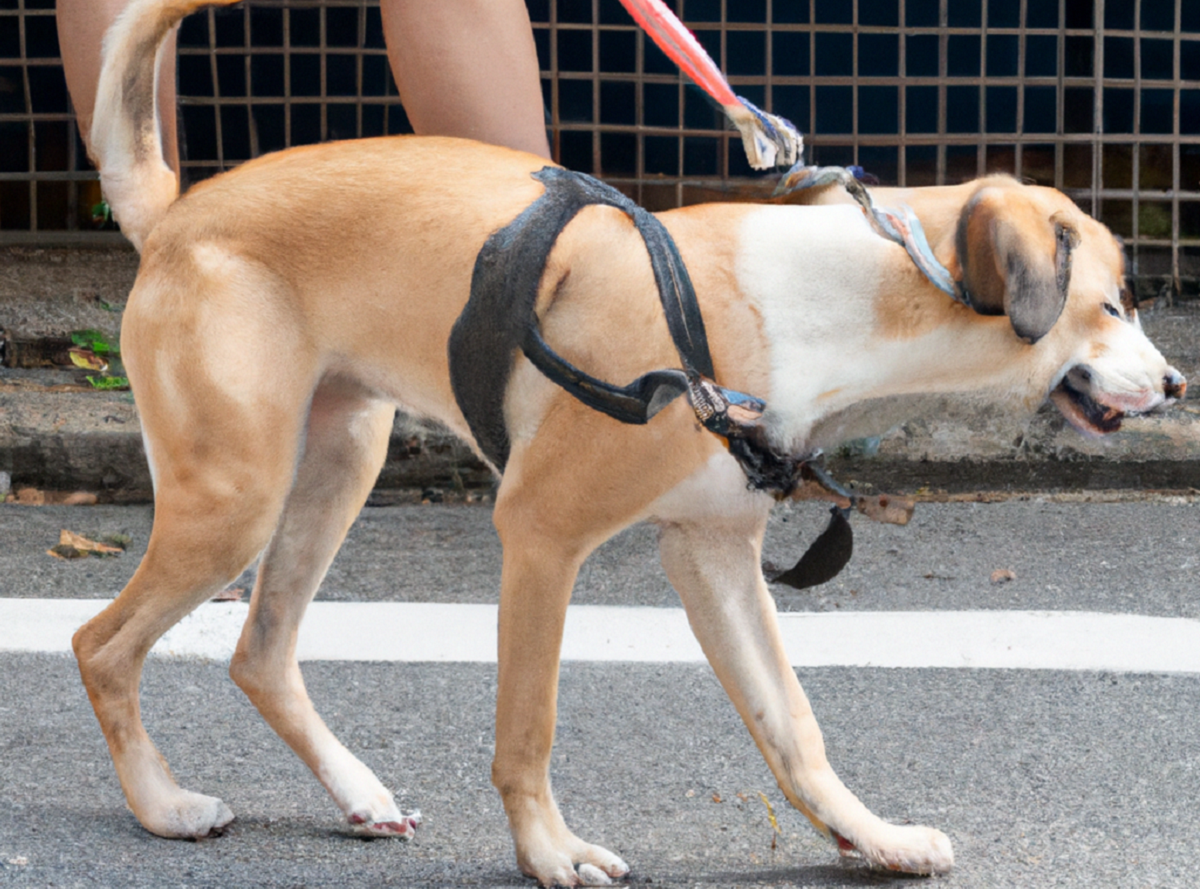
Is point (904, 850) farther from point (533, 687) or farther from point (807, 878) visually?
point (533, 687)

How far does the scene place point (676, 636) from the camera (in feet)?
10.4

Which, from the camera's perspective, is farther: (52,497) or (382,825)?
(52,497)

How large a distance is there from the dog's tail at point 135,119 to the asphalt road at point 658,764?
3.28 feet

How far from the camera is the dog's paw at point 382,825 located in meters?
2.22

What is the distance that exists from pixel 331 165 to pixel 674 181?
3703mm

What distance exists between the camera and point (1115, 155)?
5930 mm

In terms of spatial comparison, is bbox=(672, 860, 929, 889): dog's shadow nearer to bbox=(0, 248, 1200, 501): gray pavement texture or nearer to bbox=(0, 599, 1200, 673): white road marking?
bbox=(0, 599, 1200, 673): white road marking

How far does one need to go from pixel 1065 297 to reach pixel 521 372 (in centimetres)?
75

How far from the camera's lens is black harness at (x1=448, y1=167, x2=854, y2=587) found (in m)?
1.81

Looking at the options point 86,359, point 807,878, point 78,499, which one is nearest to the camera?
point 807,878

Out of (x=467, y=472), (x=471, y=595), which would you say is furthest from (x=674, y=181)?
(x=471, y=595)

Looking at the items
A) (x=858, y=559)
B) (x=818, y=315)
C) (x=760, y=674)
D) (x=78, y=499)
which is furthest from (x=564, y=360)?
(x=78, y=499)

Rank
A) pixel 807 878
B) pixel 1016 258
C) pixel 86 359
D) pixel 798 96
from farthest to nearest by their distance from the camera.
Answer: pixel 798 96, pixel 86 359, pixel 807 878, pixel 1016 258

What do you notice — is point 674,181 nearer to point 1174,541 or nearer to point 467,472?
point 467,472
